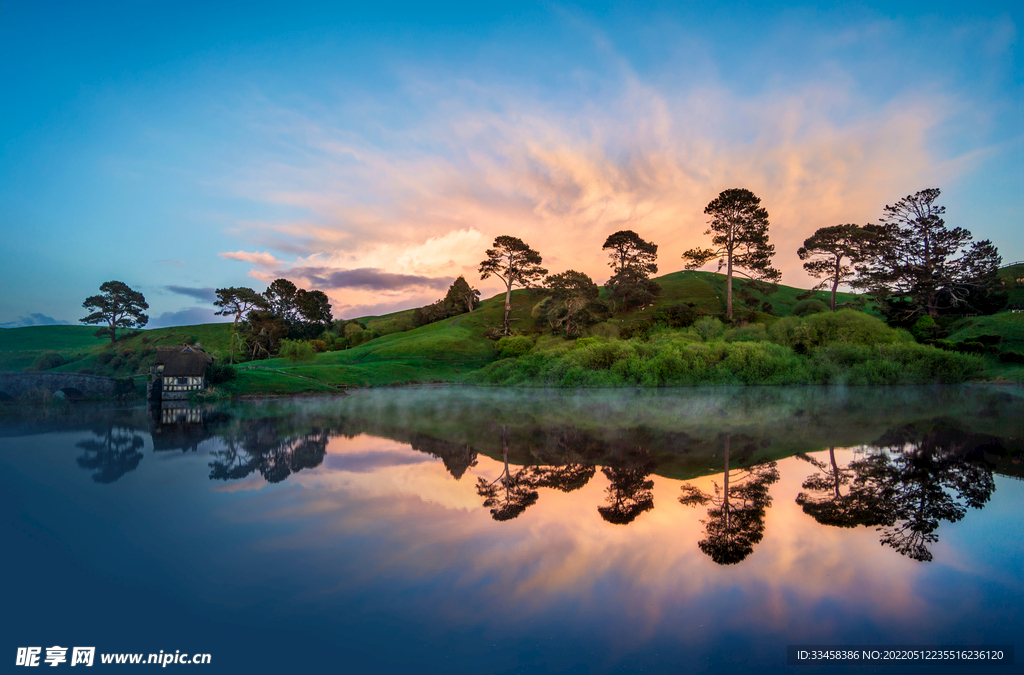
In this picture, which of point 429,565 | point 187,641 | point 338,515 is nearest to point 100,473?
point 338,515

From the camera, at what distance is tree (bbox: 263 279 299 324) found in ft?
220

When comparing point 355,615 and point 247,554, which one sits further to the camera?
point 247,554

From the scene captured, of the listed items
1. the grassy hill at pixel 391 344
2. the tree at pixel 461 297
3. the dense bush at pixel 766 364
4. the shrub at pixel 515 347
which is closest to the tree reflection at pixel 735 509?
the dense bush at pixel 766 364

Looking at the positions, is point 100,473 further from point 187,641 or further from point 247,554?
point 187,641

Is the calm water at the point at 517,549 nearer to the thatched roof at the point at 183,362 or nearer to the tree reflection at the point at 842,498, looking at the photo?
the tree reflection at the point at 842,498

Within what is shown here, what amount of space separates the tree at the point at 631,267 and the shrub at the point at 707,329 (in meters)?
20.9

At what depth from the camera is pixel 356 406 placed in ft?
82.7

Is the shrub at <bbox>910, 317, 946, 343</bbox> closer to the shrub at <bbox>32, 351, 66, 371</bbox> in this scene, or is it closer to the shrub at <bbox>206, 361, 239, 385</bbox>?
the shrub at <bbox>206, 361, 239, 385</bbox>

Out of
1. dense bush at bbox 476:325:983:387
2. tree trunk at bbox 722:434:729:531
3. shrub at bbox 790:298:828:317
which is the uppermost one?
shrub at bbox 790:298:828:317

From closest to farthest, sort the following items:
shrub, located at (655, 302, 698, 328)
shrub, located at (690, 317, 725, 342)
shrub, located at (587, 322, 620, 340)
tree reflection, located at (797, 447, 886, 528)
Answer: tree reflection, located at (797, 447, 886, 528), shrub, located at (690, 317, 725, 342), shrub, located at (655, 302, 698, 328), shrub, located at (587, 322, 620, 340)

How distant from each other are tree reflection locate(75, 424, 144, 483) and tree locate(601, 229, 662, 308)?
54.7 m

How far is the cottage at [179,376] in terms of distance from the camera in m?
27.8

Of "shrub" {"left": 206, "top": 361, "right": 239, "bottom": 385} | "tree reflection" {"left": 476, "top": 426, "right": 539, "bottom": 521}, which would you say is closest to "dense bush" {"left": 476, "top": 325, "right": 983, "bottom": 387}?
"tree reflection" {"left": 476, "top": 426, "right": 539, "bottom": 521}

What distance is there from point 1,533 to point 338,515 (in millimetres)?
5782
